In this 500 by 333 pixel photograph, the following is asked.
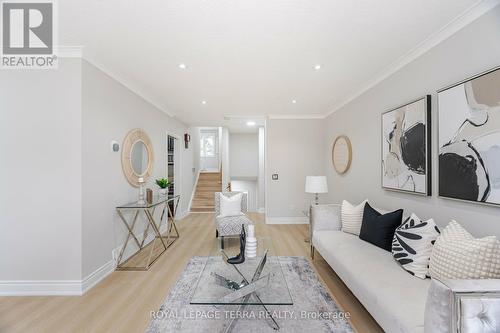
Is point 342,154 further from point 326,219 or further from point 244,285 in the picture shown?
point 244,285

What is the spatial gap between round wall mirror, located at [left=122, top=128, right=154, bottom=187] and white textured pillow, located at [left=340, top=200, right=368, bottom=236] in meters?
3.08

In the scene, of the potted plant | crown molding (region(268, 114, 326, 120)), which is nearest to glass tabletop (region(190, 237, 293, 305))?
the potted plant

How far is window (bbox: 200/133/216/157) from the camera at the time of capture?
33.3ft

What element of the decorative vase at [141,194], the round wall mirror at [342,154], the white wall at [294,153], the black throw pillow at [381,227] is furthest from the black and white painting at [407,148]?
the decorative vase at [141,194]

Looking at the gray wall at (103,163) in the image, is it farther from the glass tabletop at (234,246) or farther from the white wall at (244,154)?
the white wall at (244,154)

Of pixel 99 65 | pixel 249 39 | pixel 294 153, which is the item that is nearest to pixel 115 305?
pixel 99 65

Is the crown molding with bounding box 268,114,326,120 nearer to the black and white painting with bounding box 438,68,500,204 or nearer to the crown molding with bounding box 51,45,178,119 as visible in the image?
the crown molding with bounding box 51,45,178,119

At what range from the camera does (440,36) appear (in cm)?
193

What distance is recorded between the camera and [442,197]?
6.37 feet

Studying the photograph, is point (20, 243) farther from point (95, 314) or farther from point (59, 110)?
point (59, 110)

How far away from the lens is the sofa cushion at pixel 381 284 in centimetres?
132

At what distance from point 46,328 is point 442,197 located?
11.8 feet

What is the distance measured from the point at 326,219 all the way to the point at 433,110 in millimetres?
1740

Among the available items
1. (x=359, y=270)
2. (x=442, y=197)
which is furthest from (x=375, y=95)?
(x=359, y=270)
